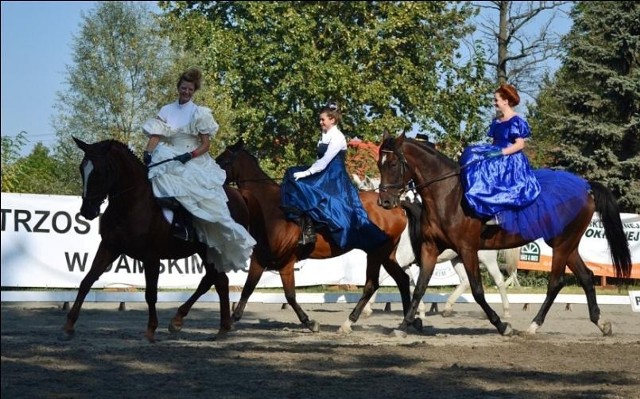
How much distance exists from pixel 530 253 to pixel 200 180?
16.9m

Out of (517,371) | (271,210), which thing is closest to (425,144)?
(271,210)

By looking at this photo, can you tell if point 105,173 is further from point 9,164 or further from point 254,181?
point 9,164

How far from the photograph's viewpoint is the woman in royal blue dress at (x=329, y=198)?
15.0 m

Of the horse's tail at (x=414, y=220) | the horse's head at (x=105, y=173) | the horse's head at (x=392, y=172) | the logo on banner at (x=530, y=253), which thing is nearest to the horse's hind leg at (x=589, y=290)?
the horse's tail at (x=414, y=220)

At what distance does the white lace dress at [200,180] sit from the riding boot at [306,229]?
1.71 m

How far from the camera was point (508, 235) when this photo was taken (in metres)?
15.0

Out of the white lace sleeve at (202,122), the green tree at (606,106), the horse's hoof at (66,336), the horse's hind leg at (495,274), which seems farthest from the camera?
the green tree at (606,106)

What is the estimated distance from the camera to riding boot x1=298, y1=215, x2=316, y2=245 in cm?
1504

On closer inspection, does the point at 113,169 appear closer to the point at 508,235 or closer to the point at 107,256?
the point at 107,256

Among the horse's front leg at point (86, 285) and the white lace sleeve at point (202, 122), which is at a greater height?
the white lace sleeve at point (202, 122)

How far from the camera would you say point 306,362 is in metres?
11.3

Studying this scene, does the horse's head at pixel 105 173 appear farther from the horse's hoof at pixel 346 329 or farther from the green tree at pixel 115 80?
the green tree at pixel 115 80

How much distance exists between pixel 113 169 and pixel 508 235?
209 inches

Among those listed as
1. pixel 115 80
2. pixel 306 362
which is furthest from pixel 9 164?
pixel 306 362
